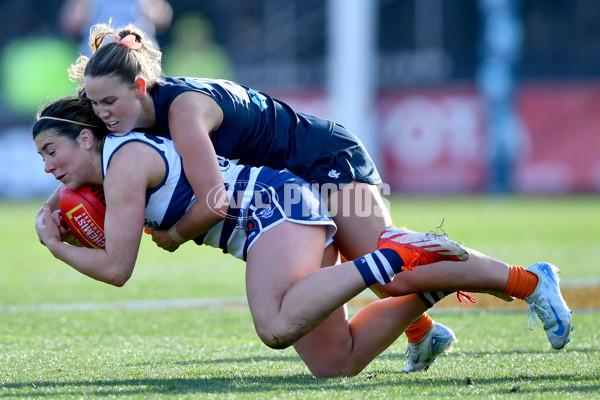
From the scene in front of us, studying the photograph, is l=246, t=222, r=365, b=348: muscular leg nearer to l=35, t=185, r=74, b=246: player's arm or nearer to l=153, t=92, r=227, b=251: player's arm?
l=153, t=92, r=227, b=251: player's arm

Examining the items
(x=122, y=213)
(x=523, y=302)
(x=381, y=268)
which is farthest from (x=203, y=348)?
(x=523, y=302)

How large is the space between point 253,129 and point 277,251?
61cm

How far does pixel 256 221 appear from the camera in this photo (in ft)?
12.3

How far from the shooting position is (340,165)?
3996mm

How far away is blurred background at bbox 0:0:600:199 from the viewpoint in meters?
17.5

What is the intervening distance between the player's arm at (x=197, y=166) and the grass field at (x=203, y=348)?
61 cm

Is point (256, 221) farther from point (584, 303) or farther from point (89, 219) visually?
point (584, 303)

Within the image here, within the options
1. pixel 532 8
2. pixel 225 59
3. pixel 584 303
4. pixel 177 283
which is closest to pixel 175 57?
pixel 225 59

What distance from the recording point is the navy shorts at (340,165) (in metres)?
3.97

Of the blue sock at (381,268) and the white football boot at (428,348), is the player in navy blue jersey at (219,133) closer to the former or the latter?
the white football boot at (428,348)

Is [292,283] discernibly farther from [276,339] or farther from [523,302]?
[523,302]

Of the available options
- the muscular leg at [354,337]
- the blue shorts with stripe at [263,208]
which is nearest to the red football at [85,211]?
the blue shorts with stripe at [263,208]

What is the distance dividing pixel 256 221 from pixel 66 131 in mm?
865

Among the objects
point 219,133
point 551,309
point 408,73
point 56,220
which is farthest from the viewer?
point 408,73
